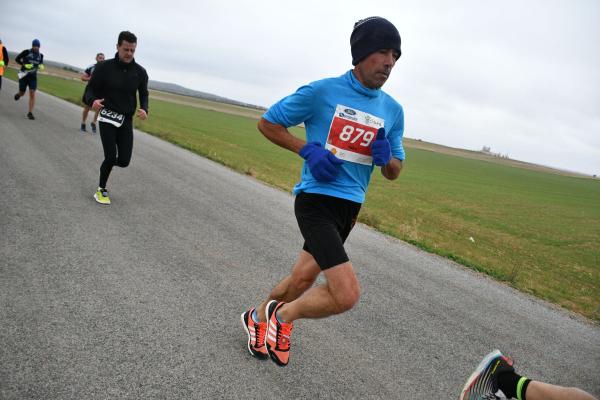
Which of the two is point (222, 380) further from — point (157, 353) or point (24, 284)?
point (24, 284)

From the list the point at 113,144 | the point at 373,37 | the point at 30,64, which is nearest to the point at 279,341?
the point at 373,37

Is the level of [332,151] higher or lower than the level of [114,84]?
lower

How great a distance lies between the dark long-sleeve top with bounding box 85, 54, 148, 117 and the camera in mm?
6262

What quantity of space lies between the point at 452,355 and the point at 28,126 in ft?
42.6

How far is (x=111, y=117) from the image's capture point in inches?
251

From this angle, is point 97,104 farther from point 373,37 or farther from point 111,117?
point 373,37

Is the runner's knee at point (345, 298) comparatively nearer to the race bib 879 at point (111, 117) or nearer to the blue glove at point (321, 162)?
the blue glove at point (321, 162)

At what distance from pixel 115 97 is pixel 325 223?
5020 mm

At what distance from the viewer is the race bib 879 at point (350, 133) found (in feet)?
9.15

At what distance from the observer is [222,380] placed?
8.71ft

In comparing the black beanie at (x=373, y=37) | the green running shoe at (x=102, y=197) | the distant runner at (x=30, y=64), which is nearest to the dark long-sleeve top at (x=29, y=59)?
the distant runner at (x=30, y=64)

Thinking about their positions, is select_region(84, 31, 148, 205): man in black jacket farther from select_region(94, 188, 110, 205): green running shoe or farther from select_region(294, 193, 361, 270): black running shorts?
select_region(294, 193, 361, 270): black running shorts

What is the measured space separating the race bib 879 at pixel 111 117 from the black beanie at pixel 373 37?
4795mm

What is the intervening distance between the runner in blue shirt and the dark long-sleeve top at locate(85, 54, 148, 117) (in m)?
4.48
